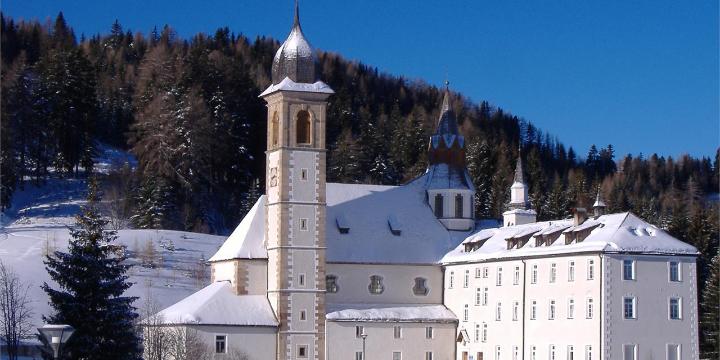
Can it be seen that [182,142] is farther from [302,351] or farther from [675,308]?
[675,308]

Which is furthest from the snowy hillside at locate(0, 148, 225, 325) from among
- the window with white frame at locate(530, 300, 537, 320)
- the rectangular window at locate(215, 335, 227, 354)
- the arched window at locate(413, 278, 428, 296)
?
the window with white frame at locate(530, 300, 537, 320)

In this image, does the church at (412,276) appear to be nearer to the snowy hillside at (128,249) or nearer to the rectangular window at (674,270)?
the rectangular window at (674,270)

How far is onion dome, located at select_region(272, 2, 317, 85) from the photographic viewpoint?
76.8m

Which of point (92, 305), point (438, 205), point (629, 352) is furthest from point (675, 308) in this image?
point (92, 305)

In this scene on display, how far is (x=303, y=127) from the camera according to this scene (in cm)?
7750

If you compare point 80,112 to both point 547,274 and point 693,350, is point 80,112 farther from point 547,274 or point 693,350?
point 693,350

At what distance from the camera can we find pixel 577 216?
240 feet

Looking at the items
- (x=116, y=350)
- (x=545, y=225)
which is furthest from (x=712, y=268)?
(x=116, y=350)

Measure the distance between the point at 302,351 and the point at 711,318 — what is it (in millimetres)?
22248

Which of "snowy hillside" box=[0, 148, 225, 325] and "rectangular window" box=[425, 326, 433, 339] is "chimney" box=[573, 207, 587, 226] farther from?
"snowy hillside" box=[0, 148, 225, 325]

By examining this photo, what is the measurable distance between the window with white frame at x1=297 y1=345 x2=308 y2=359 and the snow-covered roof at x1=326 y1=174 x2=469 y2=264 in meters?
6.20

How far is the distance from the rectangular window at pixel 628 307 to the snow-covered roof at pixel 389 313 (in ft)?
45.2

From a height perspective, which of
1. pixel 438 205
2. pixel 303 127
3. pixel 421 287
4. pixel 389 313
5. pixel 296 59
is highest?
pixel 296 59

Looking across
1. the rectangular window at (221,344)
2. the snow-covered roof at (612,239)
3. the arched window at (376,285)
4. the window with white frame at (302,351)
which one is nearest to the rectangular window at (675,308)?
the snow-covered roof at (612,239)
